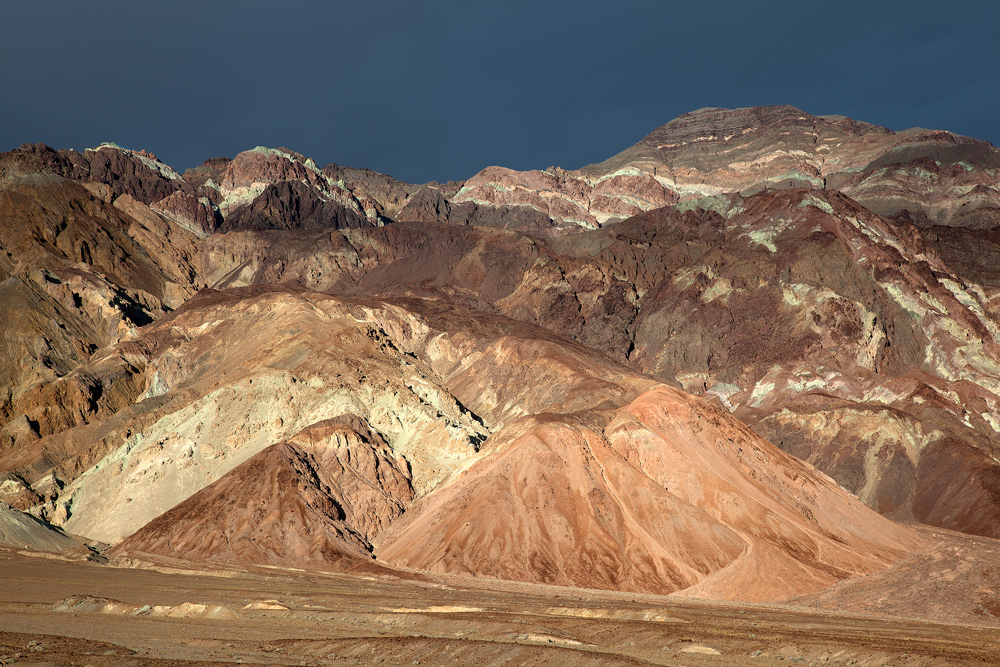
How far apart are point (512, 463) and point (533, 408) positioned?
32.6 meters

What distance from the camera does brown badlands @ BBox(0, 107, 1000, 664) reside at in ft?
165

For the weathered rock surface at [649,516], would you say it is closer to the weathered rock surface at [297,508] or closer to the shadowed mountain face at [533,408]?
the shadowed mountain face at [533,408]

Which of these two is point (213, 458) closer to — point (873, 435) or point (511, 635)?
point (511, 635)

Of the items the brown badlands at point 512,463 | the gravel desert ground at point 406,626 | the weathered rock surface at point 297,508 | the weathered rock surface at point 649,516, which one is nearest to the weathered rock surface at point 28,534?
the brown badlands at point 512,463

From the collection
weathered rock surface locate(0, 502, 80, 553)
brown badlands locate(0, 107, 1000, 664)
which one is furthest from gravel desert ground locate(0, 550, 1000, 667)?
weathered rock surface locate(0, 502, 80, 553)

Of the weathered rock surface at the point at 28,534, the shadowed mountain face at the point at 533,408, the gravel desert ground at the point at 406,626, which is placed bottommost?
the gravel desert ground at the point at 406,626

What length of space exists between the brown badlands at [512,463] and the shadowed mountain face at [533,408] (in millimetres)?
410

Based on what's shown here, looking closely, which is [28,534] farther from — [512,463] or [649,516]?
[649,516]

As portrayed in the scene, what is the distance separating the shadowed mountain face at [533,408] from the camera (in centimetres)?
8362

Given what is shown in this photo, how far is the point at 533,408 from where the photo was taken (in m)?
122

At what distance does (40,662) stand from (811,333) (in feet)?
489

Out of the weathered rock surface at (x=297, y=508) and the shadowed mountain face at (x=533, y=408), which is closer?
the weathered rock surface at (x=297, y=508)

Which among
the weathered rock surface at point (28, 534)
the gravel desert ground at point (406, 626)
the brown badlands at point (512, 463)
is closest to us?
the gravel desert ground at point (406, 626)

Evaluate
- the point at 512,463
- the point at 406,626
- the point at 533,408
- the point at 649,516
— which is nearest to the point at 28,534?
the point at 512,463
